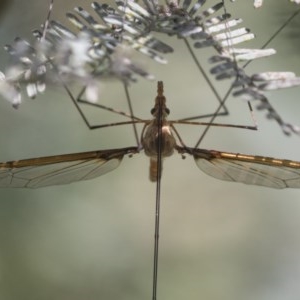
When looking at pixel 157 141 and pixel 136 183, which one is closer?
pixel 157 141

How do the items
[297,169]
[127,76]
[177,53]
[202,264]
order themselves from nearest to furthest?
[127,76] → [297,169] → [202,264] → [177,53]

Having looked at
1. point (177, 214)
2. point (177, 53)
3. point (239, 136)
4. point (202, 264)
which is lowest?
point (202, 264)

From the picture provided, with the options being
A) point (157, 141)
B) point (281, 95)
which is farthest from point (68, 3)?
point (157, 141)

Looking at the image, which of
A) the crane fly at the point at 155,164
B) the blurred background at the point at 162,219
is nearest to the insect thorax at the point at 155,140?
the crane fly at the point at 155,164

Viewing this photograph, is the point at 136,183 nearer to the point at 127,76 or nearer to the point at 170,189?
the point at 170,189

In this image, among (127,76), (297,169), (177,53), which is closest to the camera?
(127,76)

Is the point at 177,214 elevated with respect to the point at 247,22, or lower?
lower

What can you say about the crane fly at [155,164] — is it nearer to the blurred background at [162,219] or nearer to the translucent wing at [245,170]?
the translucent wing at [245,170]
